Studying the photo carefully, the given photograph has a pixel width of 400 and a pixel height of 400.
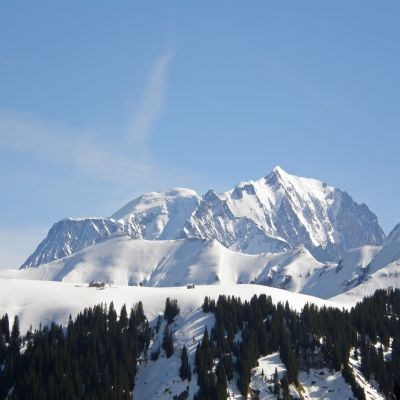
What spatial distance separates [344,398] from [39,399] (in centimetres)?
7693

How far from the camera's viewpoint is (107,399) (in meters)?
196

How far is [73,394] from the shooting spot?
19838 cm

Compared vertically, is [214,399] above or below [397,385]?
above

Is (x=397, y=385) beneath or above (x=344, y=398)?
beneath

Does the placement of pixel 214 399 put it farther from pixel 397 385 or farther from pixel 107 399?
pixel 397 385

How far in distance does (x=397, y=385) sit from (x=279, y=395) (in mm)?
149794

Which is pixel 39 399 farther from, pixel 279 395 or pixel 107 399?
pixel 279 395

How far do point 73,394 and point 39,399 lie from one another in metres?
8.56

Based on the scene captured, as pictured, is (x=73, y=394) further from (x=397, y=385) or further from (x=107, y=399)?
(x=397, y=385)

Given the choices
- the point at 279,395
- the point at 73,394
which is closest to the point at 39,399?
the point at 73,394

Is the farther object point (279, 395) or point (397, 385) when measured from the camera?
point (279, 395)

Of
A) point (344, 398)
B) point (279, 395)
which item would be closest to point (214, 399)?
point (279, 395)

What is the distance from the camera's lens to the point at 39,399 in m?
198

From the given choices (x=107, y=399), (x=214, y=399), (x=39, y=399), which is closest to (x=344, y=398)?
(x=214, y=399)
